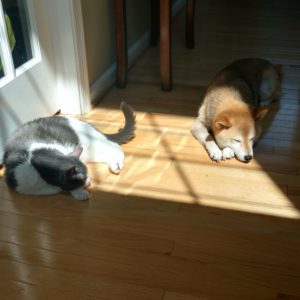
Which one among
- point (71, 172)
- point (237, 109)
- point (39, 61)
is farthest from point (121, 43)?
point (71, 172)

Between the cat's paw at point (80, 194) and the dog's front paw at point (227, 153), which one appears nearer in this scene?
the cat's paw at point (80, 194)

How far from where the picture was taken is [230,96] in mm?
1985

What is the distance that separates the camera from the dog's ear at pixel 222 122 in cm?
179

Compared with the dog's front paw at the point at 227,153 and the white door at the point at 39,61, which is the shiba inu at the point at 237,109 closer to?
A: the dog's front paw at the point at 227,153

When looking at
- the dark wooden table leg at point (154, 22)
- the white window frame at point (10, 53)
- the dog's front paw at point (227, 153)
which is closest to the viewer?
the white window frame at point (10, 53)

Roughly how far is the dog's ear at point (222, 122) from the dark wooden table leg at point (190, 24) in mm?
1551

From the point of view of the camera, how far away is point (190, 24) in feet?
10.3

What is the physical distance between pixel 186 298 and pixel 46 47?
1457 mm

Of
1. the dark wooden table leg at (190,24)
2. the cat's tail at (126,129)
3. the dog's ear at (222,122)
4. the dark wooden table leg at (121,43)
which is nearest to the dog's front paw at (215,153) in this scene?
the dog's ear at (222,122)

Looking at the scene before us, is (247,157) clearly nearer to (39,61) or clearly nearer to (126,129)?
(126,129)

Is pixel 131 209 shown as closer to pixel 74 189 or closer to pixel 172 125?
pixel 74 189

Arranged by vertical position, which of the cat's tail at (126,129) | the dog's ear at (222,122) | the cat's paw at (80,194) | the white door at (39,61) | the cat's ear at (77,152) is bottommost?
the cat's paw at (80,194)

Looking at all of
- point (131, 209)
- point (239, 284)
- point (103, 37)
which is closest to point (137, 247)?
point (131, 209)

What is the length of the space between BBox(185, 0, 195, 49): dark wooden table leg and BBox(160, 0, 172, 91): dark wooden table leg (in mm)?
805
